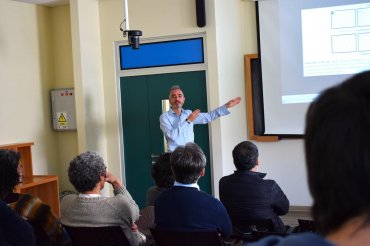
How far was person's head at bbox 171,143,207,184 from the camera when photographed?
266 centimetres

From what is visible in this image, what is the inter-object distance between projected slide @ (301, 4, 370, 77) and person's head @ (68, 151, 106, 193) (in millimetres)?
2964

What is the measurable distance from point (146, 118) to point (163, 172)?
258 cm

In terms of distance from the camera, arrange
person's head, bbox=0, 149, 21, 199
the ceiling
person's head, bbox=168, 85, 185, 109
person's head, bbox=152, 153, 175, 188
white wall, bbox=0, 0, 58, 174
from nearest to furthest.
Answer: person's head, bbox=0, 149, 21, 199
person's head, bbox=152, 153, 175, 188
person's head, bbox=168, 85, 185, 109
white wall, bbox=0, 0, 58, 174
the ceiling

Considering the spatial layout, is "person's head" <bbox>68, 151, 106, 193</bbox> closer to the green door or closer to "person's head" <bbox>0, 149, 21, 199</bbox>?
"person's head" <bbox>0, 149, 21, 199</bbox>

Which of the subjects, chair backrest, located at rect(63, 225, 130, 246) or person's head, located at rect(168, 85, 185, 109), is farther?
person's head, located at rect(168, 85, 185, 109)

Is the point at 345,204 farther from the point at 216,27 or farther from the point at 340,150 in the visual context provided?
the point at 216,27

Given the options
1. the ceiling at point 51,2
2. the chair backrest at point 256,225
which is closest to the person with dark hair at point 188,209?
the chair backrest at point 256,225

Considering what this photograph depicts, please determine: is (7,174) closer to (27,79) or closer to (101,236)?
(101,236)

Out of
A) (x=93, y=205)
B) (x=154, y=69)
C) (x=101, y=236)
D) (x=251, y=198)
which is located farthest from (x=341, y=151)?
(x=154, y=69)

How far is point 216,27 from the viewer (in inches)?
202

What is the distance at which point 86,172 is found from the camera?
2.70 meters

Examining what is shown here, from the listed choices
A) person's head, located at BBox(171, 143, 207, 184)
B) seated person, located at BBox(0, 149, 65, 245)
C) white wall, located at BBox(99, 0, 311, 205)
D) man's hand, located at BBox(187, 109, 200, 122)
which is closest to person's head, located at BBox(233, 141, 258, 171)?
person's head, located at BBox(171, 143, 207, 184)

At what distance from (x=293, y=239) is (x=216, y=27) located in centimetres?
455

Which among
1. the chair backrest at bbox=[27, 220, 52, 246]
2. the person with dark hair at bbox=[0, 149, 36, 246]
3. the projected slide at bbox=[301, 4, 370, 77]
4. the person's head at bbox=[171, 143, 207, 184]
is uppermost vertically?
the projected slide at bbox=[301, 4, 370, 77]
